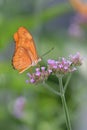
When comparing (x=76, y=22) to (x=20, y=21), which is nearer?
(x=20, y=21)

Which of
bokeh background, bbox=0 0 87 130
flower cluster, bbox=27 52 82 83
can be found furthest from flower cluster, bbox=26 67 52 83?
bokeh background, bbox=0 0 87 130

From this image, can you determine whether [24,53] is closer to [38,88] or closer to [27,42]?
[27,42]

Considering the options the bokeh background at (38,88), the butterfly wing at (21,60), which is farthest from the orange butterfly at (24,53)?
the bokeh background at (38,88)

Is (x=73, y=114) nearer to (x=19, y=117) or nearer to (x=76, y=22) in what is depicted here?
(x=19, y=117)

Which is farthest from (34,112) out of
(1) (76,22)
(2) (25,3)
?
(2) (25,3)

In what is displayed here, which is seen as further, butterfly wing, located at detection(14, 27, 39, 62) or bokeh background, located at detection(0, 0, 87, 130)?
bokeh background, located at detection(0, 0, 87, 130)

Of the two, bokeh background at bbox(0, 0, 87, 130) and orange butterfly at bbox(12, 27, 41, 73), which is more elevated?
bokeh background at bbox(0, 0, 87, 130)

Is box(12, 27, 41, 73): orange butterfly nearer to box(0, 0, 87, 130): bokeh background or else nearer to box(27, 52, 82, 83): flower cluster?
box(27, 52, 82, 83): flower cluster

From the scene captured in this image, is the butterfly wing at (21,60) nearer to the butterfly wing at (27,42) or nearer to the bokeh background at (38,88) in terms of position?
the butterfly wing at (27,42)
